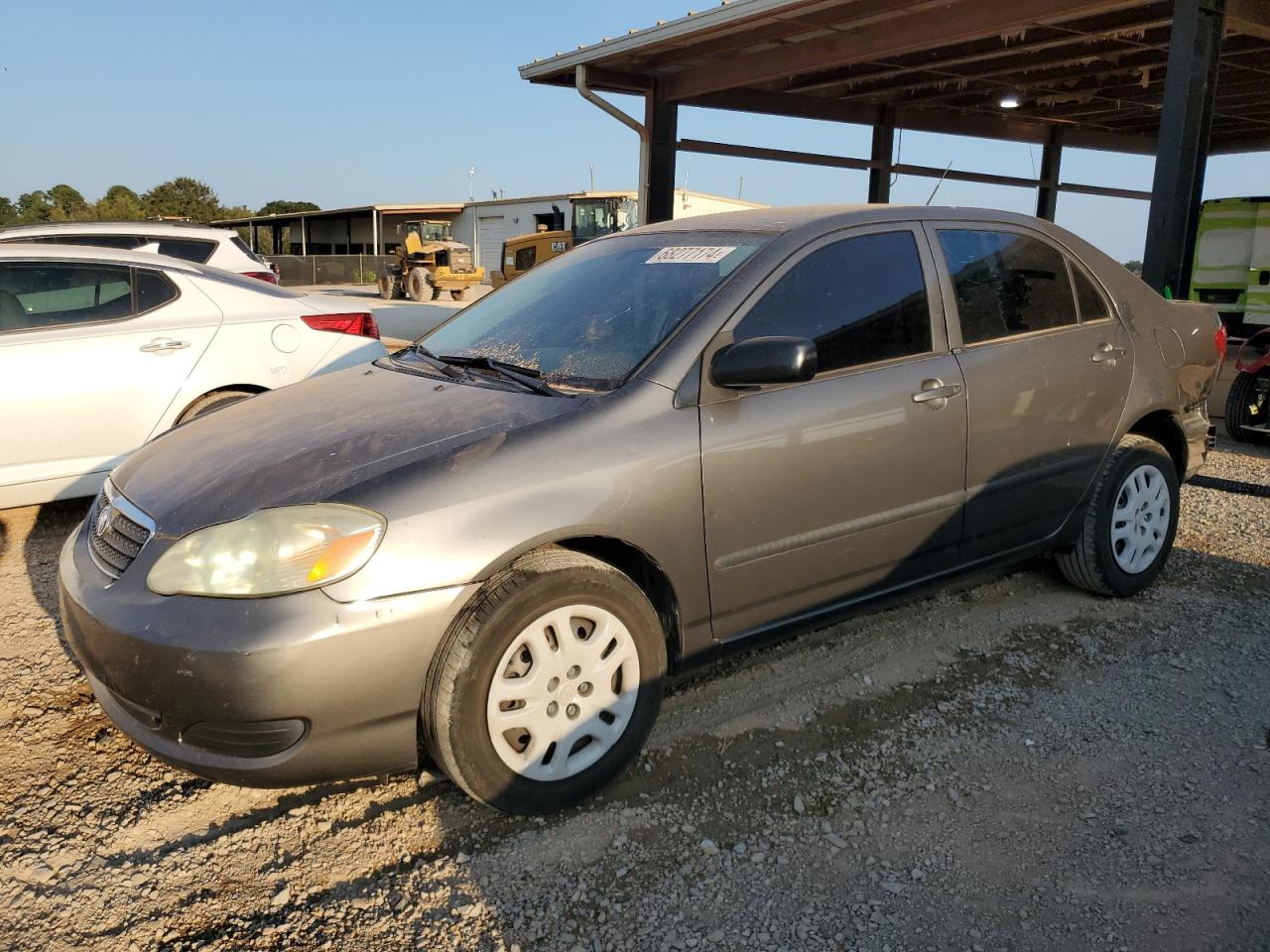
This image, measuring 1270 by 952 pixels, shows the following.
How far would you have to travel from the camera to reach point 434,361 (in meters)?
3.49

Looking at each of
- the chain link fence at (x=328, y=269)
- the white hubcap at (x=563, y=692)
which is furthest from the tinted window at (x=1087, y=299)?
the chain link fence at (x=328, y=269)

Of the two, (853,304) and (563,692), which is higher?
(853,304)

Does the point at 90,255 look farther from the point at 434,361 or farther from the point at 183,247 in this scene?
the point at 183,247

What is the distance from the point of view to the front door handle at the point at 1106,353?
3900 mm

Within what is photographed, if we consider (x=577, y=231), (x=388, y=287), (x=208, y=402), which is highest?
(x=577, y=231)

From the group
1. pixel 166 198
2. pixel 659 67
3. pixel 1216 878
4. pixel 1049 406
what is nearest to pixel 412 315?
pixel 659 67

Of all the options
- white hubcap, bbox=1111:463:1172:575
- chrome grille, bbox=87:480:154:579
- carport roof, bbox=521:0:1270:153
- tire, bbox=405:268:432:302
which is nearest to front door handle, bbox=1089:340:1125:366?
white hubcap, bbox=1111:463:1172:575

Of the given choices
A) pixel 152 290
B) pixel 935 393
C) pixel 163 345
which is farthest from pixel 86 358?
pixel 935 393

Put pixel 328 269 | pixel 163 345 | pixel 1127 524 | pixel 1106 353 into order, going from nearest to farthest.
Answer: pixel 1106 353 < pixel 1127 524 < pixel 163 345 < pixel 328 269

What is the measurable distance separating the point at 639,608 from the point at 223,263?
8346mm

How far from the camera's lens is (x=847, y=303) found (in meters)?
3.25

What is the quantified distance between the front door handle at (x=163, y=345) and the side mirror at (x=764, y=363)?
3.48 m

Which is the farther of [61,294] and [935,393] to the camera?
[61,294]

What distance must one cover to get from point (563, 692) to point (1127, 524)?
9.36 feet
